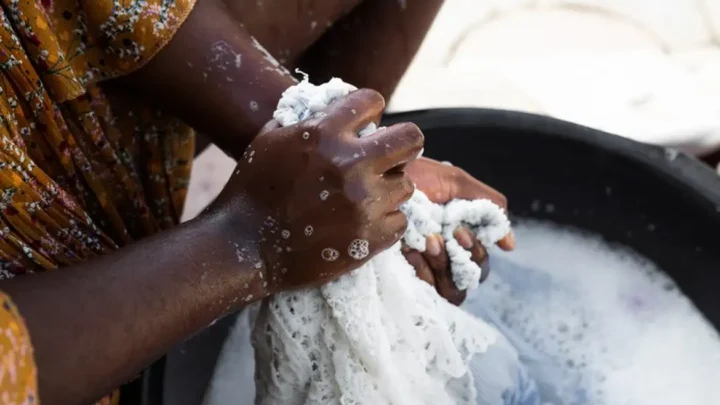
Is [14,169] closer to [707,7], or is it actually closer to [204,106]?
[204,106]

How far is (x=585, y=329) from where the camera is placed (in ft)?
2.82

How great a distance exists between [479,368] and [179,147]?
35cm

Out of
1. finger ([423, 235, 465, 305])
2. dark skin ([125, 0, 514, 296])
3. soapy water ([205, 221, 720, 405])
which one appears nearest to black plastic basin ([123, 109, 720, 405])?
soapy water ([205, 221, 720, 405])

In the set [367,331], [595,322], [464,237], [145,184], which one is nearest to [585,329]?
[595,322]

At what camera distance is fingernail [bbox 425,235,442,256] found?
25.0 inches

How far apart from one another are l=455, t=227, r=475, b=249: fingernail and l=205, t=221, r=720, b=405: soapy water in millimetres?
129

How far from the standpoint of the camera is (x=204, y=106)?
62 centimetres

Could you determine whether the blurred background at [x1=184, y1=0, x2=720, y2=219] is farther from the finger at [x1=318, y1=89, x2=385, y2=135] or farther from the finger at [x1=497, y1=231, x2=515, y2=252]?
the finger at [x1=318, y1=89, x2=385, y2=135]

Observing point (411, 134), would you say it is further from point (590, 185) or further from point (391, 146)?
point (590, 185)

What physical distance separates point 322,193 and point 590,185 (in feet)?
1.56

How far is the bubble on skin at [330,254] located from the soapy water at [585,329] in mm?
262

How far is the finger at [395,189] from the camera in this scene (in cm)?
52

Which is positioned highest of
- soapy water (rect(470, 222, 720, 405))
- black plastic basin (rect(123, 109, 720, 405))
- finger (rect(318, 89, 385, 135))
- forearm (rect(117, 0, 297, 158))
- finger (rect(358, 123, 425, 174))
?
forearm (rect(117, 0, 297, 158))

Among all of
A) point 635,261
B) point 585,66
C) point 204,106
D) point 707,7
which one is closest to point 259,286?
point 204,106
